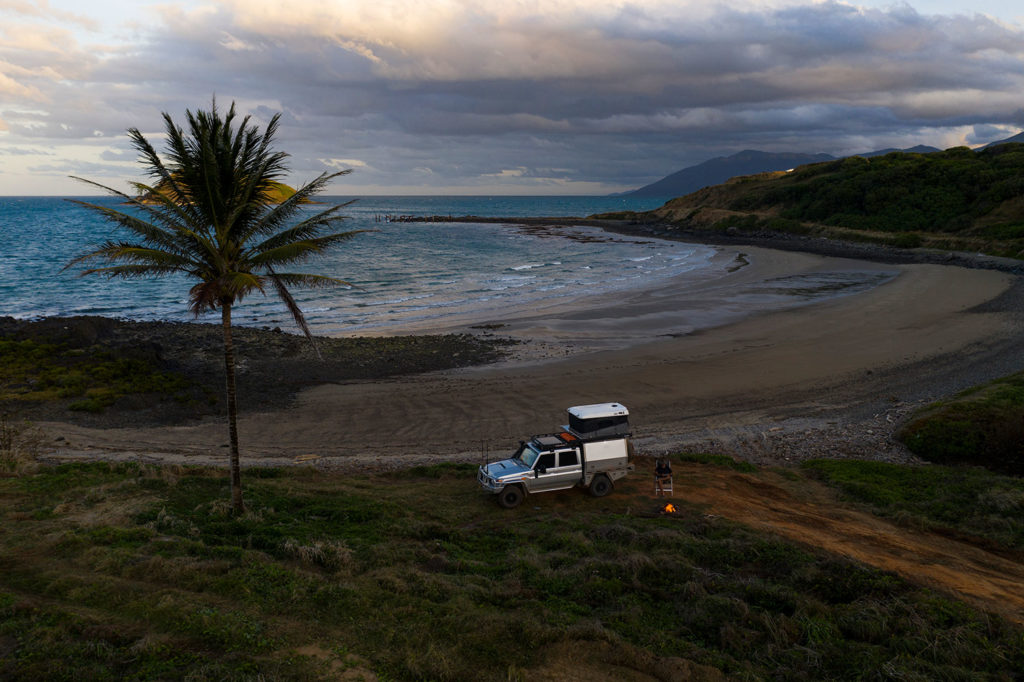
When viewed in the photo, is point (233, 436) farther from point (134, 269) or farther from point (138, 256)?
point (138, 256)

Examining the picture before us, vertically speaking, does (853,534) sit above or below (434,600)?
below

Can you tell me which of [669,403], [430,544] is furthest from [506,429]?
[430,544]

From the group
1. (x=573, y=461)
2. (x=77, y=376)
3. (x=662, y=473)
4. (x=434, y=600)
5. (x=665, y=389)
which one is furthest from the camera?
(x=77, y=376)

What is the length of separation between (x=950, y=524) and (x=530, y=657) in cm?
1157

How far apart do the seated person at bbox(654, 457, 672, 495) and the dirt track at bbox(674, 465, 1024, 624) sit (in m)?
0.49

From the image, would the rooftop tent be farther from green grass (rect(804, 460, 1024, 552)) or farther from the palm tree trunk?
the palm tree trunk

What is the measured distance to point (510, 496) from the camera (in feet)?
50.8

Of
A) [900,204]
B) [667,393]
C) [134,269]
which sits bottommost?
[667,393]

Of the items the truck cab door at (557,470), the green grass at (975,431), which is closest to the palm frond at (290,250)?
the truck cab door at (557,470)

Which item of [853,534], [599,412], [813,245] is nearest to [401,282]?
[599,412]

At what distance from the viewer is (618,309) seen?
4659cm

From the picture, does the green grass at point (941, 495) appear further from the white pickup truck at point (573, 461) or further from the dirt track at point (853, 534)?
the white pickup truck at point (573, 461)

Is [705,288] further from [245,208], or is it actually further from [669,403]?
[245,208]

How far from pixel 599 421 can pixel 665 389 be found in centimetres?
1176
